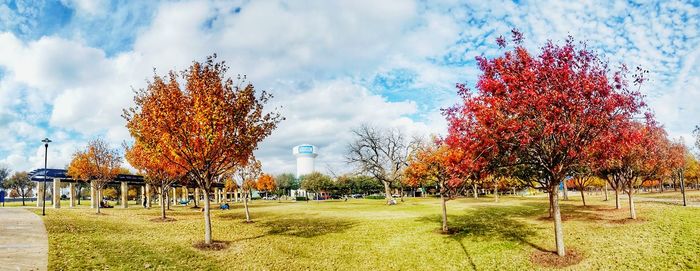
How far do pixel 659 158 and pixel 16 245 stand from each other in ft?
143

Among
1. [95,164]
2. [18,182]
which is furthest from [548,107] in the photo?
[18,182]

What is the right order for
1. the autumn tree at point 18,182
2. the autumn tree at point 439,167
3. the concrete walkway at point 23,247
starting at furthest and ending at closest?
the autumn tree at point 18,182, the autumn tree at point 439,167, the concrete walkway at point 23,247

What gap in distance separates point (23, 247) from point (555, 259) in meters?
24.5

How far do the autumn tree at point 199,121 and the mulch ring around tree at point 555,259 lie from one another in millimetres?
16356

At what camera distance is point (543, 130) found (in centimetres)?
1697

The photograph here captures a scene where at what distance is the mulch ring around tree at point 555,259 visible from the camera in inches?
683

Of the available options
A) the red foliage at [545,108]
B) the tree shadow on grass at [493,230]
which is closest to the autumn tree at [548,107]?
the red foliage at [545,108]

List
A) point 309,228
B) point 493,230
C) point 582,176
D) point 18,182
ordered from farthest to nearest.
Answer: point 18,182, point 582,176, point 309,228, point 493,230

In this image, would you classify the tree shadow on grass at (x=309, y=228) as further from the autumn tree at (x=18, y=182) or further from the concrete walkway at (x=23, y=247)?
the autumn tree at (x=18, y=182)

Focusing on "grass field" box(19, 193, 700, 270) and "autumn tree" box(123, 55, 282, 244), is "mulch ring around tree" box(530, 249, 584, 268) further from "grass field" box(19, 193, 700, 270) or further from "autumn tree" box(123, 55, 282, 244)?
"autumn tree" box(123, 55, 282, 244)

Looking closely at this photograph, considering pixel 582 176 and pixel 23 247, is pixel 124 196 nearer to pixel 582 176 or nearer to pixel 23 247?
pixel 23 247

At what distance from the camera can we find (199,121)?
20.2 metres

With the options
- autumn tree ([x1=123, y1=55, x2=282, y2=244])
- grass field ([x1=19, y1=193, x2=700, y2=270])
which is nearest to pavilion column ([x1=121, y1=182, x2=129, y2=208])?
grass field ([x1=19, y1=193, x2=700, y2=270])

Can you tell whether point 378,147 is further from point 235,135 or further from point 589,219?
point 235,135
